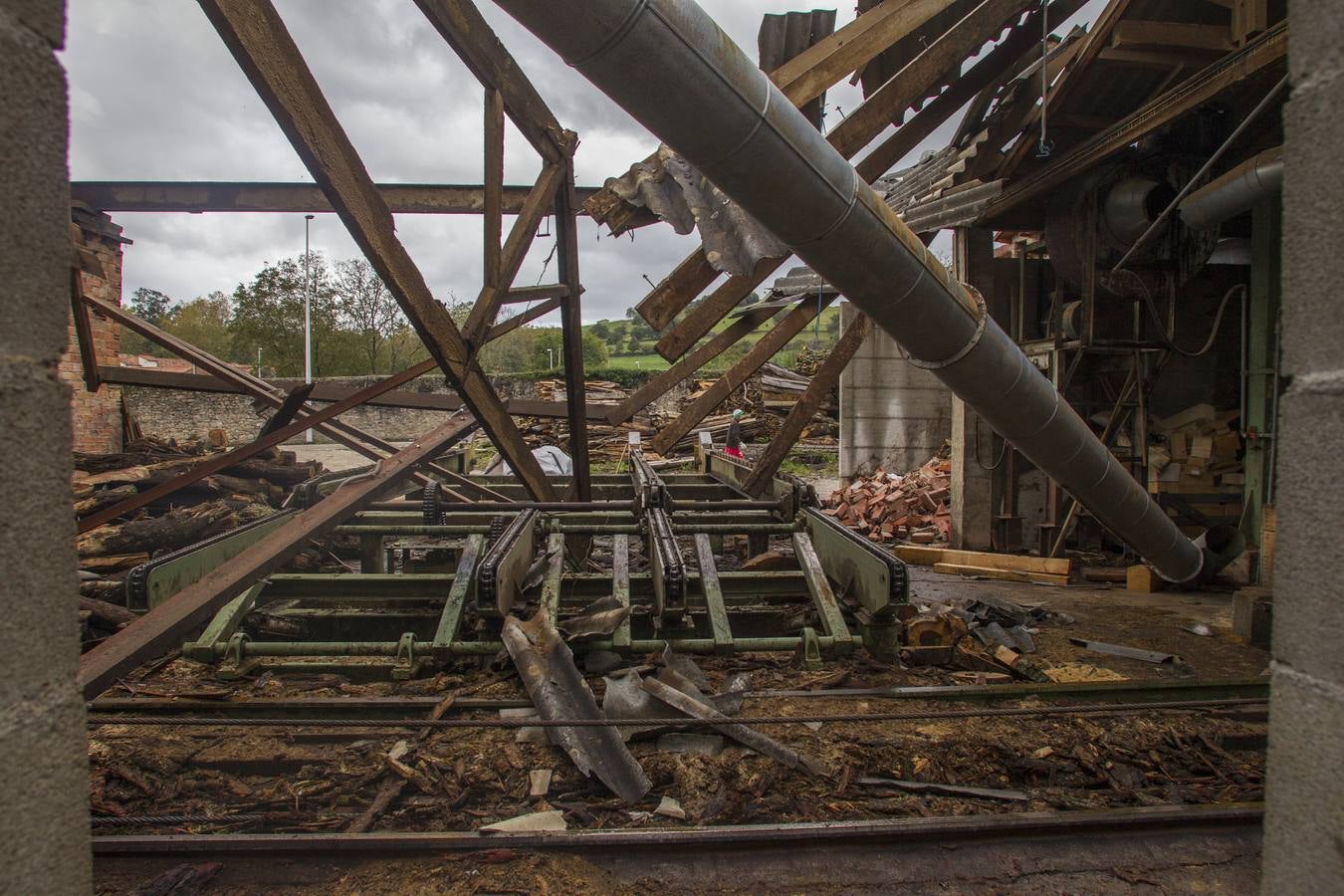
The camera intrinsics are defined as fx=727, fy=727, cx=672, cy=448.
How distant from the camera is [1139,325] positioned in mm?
7734

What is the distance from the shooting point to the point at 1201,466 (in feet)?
25.7

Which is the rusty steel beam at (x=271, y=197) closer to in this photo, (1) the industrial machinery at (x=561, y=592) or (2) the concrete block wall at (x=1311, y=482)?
(1) the industrial machinery at (x=561, y=592)

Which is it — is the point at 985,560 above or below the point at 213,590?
below

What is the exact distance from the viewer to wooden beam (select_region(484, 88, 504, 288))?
412cm

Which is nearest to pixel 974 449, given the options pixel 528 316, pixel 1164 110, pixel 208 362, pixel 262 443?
pixel 1164 110

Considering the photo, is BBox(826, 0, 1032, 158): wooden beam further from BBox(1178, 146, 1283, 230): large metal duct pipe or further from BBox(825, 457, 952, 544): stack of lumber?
BBox(825, 457, 952, 544): stack of lumber

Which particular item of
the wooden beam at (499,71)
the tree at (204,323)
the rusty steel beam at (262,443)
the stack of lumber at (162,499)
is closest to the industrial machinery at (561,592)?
the rusty steel beam at (262,443)

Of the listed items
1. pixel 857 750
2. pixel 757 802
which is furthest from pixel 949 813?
pixel 757 802

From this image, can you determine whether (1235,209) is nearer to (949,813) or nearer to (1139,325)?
(1139,325)

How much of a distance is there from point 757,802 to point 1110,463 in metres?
3.50

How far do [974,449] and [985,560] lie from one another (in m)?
1.49

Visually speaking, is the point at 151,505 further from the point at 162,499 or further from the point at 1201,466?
the point at 1201,466

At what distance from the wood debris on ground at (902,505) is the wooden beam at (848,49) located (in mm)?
6422

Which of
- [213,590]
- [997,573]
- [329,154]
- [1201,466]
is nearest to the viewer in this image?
[213,590]
